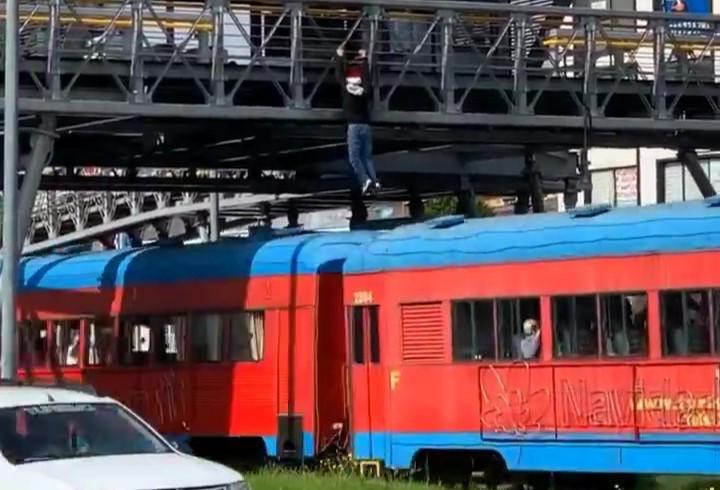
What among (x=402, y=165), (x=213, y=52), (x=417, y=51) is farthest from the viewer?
(x=402, y=165)

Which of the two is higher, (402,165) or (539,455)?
(402,165)

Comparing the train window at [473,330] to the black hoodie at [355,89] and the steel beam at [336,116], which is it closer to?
the black hoodie at [355,89]

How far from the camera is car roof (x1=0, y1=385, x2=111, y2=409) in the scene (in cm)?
1415

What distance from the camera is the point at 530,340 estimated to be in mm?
20719

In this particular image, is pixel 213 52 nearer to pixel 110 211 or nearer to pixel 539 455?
pixel 539 455

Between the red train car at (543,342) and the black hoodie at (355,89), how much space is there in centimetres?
427

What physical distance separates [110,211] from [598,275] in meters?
41.2

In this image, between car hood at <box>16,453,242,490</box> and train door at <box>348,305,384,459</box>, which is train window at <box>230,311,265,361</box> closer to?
train door at <box>348,305,384,459</box>

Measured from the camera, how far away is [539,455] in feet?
67.6

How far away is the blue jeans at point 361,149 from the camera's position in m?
27.0

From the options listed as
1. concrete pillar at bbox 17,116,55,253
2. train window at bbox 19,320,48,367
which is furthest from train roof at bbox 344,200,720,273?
train window at bbox 19,320,48,367

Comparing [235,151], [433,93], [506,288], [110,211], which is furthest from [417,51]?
Result: [110,211]

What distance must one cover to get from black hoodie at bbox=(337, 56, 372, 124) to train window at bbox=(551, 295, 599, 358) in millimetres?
7317

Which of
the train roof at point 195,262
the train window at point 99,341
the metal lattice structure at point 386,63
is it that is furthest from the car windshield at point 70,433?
the train window at point 99,341
